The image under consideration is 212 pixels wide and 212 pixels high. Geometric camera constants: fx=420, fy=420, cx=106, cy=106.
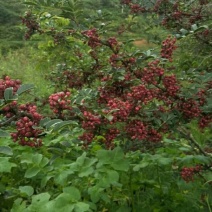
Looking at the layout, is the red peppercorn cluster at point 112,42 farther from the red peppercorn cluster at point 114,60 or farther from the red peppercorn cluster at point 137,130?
the red peppercorn cluster at point 137,130

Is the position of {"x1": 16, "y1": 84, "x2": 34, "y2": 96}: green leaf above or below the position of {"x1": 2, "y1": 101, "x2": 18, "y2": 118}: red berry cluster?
above

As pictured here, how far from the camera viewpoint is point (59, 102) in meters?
1.99

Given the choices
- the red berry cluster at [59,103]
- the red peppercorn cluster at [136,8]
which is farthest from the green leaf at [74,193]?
the red peppercorn cluster at [136,8]

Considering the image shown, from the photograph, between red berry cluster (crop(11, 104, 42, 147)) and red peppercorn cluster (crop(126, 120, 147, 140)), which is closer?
red berry cluster (crop(11, 104, 42, 147))

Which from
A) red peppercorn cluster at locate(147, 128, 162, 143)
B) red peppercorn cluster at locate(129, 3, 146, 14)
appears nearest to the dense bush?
red peppercorn cluster at locate(147, 128, 162, 143)

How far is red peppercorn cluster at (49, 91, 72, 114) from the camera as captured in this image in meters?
1.99

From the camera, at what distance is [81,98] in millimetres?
2229

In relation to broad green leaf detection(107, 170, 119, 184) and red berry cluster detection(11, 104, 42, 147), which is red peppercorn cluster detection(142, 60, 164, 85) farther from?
red berry cluster detection(11, 104, 42, 147)

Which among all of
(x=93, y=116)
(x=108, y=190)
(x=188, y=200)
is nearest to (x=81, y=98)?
(x=93, y=116)

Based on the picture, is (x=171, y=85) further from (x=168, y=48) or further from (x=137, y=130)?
(x=137, y=130)

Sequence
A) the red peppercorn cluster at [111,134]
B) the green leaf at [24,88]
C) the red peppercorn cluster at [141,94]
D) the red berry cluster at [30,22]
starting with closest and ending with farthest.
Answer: the green leaf at [24,88]
the red peppercorn cluster at [111,134]
the red peppercorn cluster at [141,94]
the red berry cluster at [30,22]

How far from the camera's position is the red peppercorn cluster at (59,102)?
1990 millimetres

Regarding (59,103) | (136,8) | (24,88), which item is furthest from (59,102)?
(136,8)

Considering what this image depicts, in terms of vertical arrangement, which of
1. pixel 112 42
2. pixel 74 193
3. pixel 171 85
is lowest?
pixel 74 193
